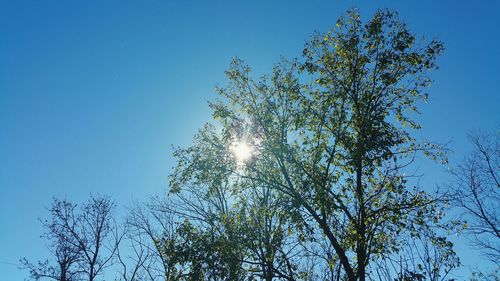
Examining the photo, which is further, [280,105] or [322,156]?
[280,105]

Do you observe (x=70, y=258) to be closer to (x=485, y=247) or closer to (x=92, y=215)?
(x=92, y=215)

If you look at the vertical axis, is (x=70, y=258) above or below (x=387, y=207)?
above

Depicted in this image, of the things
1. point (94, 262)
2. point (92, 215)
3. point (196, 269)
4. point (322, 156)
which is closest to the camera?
point (196, 269)

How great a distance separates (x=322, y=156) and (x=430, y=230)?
4801 mm

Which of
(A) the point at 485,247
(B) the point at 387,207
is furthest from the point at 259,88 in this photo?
(A) the point at 485,247

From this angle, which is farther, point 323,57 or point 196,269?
point 323,57

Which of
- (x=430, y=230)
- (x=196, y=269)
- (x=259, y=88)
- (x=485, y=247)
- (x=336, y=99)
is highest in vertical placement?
(x=259, y=88)

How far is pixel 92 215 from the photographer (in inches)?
1083

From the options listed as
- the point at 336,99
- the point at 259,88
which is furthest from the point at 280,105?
the point at 336,99

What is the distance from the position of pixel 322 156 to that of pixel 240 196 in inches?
167

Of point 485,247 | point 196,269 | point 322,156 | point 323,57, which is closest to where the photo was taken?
point 196,269

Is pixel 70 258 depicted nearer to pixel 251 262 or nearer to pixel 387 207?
pixel 251 262

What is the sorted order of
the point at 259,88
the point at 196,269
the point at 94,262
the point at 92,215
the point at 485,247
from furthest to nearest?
the point at 92,215, the point at 94,262, the point at 485,247, the point at 259,88, the point at 196,269

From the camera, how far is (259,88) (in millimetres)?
16000
